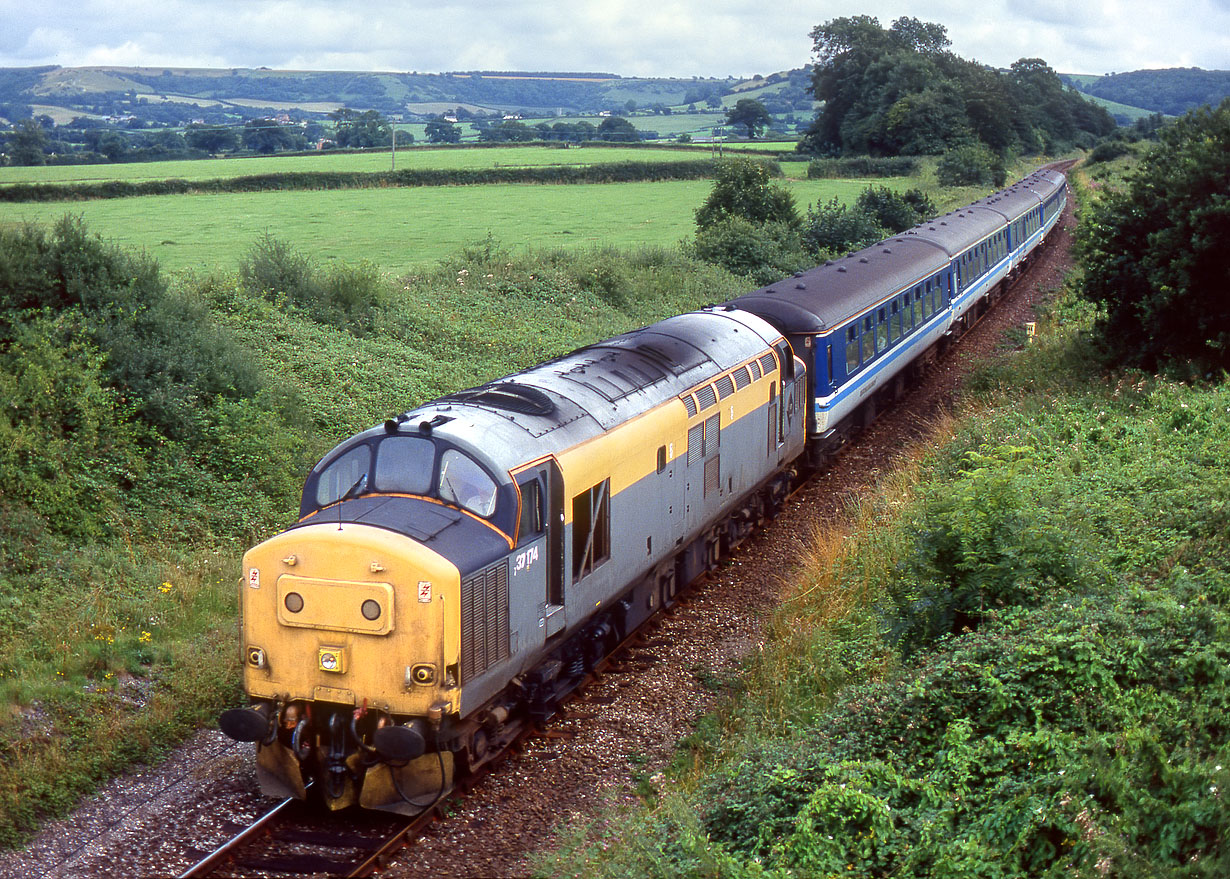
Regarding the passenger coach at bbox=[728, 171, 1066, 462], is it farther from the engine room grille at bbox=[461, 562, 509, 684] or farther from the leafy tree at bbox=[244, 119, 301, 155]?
the leafy tree at bbox=[244, 119, 301, 155]

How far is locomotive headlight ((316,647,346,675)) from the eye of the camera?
9.68 metres

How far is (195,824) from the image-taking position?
33.2 ft

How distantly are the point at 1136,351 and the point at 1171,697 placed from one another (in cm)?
1616

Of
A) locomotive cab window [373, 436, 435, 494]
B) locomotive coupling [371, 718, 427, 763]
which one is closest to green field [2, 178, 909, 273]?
locomotive cab window [373, 436, 435, 494]

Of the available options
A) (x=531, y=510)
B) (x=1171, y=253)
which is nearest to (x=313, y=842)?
(x=531, y=510)

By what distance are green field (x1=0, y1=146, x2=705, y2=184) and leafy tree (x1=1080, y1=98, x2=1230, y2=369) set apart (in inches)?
1787

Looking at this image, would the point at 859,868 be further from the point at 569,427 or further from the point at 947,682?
the point at 569,427

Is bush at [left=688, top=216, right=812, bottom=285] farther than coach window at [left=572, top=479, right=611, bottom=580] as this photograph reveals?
Yes

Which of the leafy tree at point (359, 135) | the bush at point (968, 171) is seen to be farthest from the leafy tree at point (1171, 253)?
the leafy tree at point (359, 135)

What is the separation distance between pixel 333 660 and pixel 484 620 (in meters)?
1.32

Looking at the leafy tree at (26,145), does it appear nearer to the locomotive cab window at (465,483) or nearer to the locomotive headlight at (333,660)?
the locomotive cab window at (465,483)

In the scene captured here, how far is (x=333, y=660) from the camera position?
9695mm

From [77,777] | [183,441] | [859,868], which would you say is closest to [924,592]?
[859,868]

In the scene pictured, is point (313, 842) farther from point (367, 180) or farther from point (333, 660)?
point (367, 180)
